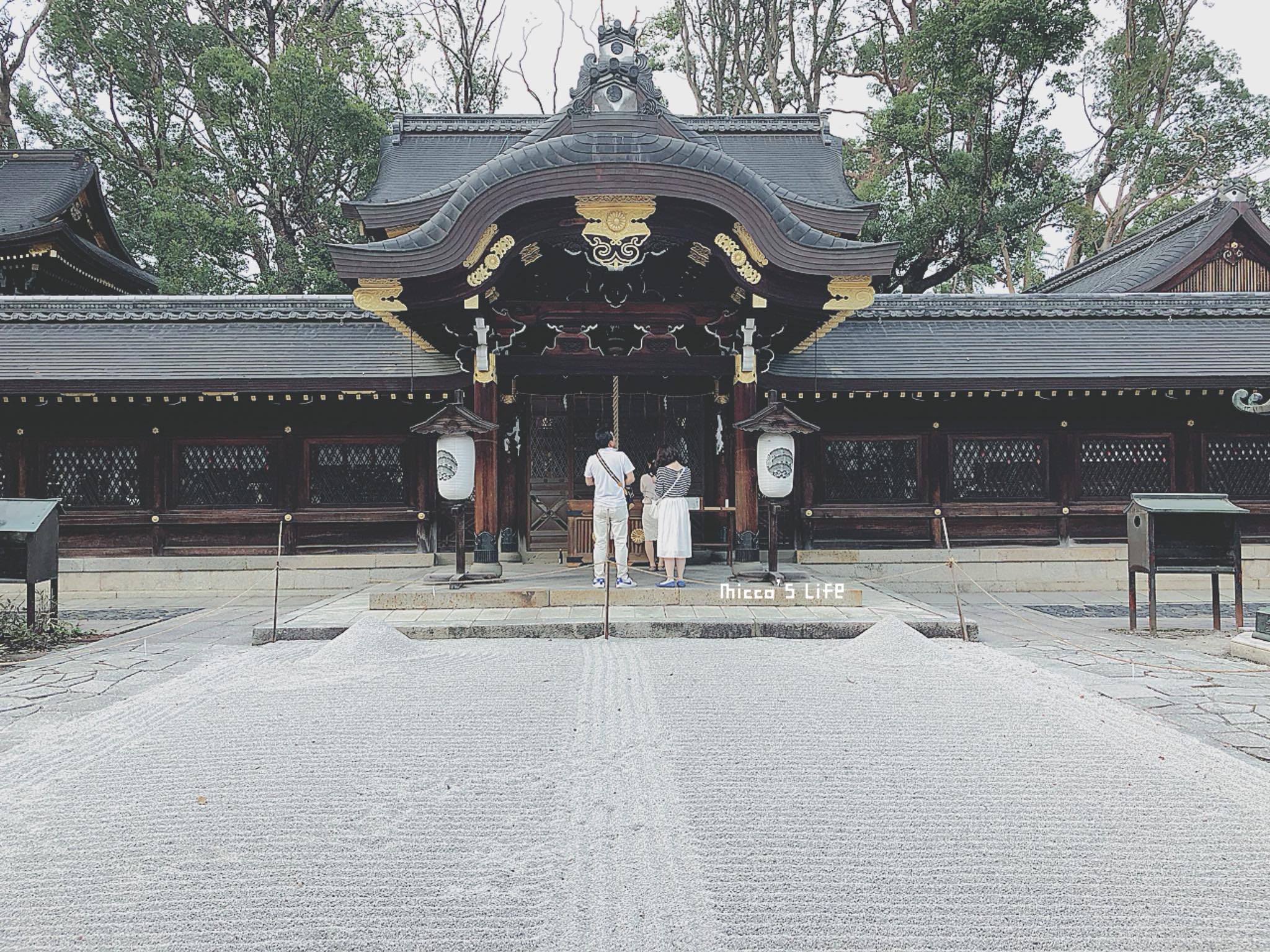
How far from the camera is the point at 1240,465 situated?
10.8 metres

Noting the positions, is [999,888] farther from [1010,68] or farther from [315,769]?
[1010,68]

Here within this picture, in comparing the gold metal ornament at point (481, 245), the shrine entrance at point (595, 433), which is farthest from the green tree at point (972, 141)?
the gold metal ornament at point (481, 245)

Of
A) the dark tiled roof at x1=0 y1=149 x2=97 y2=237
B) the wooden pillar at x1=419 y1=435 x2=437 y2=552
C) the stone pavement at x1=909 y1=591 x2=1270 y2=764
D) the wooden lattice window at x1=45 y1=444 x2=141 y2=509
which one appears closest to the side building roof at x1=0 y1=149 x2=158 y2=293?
the dark tiled roof at x1=0 y1=149 x2=97 y2=237

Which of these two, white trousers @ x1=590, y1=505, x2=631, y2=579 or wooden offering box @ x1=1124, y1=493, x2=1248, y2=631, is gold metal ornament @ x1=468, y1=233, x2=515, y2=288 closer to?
white trousers @ x1=590, y1=505, x2=631, y2=579

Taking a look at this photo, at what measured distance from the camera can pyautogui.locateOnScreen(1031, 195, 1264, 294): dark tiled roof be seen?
14.3 m

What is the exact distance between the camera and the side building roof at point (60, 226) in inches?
613

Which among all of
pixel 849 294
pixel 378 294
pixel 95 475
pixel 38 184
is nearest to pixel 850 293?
pixel 849 294

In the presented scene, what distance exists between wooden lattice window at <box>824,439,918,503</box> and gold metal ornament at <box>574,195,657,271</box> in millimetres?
4433

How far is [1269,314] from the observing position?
11.7m

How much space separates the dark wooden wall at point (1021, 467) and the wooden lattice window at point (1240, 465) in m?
0.02

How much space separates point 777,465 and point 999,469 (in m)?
4.67

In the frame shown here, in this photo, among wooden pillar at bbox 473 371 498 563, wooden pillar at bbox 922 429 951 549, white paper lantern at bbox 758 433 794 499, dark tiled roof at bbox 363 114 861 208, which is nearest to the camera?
white paper lantern at bbox 758 433 794 499

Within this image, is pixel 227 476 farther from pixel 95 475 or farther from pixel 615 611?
pixel 615 611

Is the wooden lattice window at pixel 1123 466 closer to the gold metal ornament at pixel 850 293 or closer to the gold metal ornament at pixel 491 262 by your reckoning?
the gold metal ornament at pixel 850 293
